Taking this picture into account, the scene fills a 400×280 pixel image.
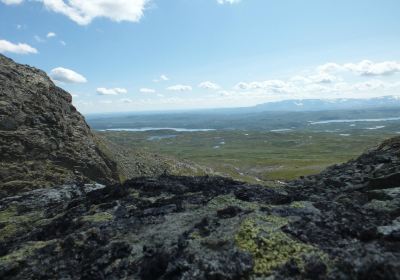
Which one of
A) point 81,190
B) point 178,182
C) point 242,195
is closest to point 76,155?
point 81,190

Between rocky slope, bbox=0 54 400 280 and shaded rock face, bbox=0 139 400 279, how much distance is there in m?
0.04

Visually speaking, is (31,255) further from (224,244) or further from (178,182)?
(178,182)

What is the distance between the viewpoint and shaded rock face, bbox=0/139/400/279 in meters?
13.2

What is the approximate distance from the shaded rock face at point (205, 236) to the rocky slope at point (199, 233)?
0.04 metres

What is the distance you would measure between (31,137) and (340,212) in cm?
3896

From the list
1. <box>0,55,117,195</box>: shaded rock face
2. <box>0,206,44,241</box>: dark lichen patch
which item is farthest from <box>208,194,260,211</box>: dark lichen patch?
<box>0,55,117,195</box>: shaded rock face

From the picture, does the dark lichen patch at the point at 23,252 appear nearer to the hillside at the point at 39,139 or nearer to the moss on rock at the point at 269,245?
the moss on rock at the point at 269,245

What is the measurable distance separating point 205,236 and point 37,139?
1438 inches

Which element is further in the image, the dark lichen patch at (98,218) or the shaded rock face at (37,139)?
the shaded rock face at (37,139)

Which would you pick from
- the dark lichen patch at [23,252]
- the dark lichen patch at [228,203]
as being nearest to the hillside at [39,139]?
the dark lichen patch at [23,252]

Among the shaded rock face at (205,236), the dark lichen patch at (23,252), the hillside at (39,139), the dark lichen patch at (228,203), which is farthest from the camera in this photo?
the hillside at (39,139)

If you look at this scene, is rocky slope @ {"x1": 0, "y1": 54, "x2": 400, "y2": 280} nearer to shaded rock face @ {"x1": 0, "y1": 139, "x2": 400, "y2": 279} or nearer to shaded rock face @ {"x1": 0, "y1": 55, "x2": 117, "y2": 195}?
shaded rock face @ {"x1": 0, "y1": 139, "x2": 400, "y2": 279}

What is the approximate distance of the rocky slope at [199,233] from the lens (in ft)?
43.6

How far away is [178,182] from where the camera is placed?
77.7 feet
